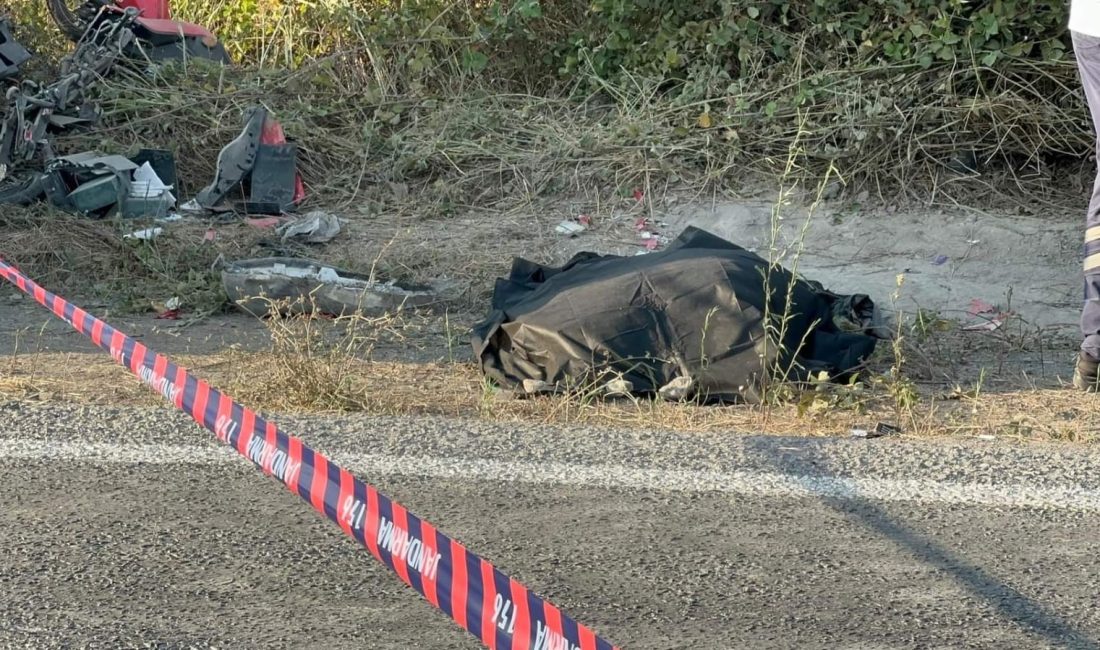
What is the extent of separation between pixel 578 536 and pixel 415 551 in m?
1.38

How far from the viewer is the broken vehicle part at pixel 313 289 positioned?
6621 mm

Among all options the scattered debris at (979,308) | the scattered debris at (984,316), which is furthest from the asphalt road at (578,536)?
the scattered debris at (979,308)

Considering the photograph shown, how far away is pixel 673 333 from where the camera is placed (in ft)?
17.1

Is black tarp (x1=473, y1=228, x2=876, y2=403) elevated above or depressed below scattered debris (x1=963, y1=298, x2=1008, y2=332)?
above

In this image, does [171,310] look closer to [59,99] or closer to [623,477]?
[59,99]

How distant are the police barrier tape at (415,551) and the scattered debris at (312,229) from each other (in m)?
5.25

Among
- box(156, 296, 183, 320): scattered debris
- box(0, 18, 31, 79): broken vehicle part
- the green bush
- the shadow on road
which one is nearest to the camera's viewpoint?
the shadow on road

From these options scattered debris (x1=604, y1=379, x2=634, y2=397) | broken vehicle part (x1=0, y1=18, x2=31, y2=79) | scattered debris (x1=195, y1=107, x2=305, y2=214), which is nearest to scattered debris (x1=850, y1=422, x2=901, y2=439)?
scattered debris (x1=604, y1=379, x2=634, y2=397)

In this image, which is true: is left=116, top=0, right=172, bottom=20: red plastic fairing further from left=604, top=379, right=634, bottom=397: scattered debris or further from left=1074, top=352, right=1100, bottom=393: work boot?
left=1074, top=352, right=1100, bottom=393: work boot

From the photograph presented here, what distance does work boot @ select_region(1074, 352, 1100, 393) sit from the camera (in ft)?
16.8

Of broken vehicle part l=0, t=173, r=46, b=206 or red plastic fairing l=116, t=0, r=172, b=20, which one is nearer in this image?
broken vehicle part l=0, t=173, r=46, b=206

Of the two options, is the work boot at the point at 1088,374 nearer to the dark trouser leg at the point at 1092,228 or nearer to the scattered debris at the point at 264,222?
the dark trouser leg at the point at 1092,228

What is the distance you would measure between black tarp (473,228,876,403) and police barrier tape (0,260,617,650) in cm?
237

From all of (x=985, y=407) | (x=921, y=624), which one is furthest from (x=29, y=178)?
(x=921, y=624)
